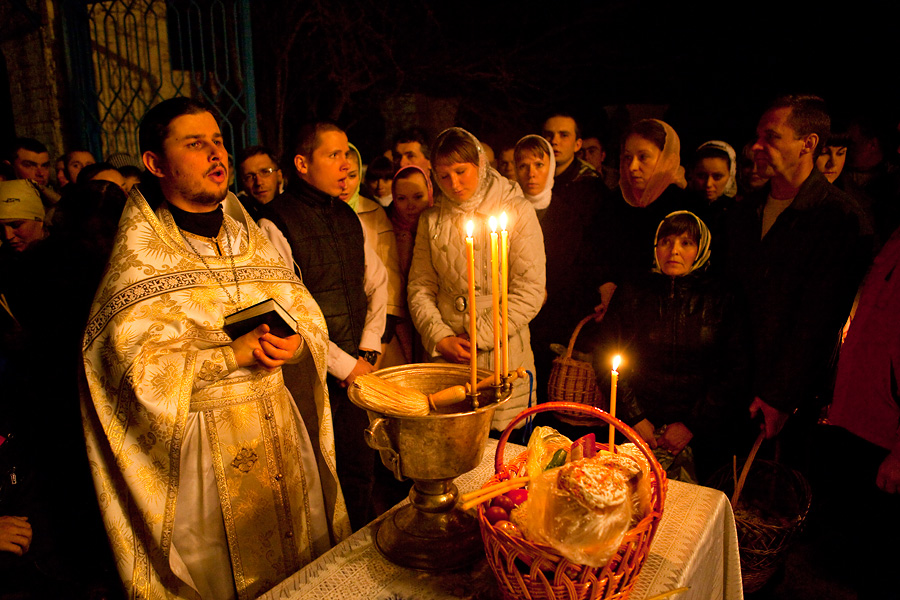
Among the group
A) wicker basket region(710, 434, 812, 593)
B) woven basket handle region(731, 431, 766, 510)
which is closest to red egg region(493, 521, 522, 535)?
wicker basket region(710, 434, 812, 593)

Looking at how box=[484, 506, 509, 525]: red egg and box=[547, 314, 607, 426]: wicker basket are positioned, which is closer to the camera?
box=[484, 506, 509, 525]: red egg

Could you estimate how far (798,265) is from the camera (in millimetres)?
2596

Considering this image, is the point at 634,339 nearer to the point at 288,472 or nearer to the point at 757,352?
the point at 757,352

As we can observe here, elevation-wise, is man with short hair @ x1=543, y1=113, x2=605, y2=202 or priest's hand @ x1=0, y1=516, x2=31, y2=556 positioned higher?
man with short hair @ x1=543, y1=113, x2=605, y2=202

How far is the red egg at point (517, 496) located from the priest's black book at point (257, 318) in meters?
0.85

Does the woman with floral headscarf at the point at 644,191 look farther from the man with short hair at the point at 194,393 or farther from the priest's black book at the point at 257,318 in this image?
the priest's black book at the point at 257,318

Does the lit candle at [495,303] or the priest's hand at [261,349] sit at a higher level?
the lit candle at [495,303]

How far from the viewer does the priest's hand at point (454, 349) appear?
285 cm

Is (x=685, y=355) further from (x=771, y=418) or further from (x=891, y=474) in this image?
(x=891, y=474)

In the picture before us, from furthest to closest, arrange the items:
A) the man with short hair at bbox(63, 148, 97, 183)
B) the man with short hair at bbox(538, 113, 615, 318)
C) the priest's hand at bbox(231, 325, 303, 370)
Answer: the man with short hair at bbox(63, 148, 97, 183), the man with short hair at bbox(538, 113, 615, 318), the priest's hand at bbox(231, 325, 303, 370)

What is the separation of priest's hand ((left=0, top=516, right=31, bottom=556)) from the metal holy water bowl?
145cm

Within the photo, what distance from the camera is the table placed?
1307 mm

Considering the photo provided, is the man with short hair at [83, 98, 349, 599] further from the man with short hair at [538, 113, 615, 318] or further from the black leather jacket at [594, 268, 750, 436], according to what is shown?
the man with short hair at [538, 113, 615, 318]

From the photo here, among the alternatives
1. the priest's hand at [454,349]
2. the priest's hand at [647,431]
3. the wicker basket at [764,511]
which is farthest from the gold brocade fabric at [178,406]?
the wicker basket at [764,511]
